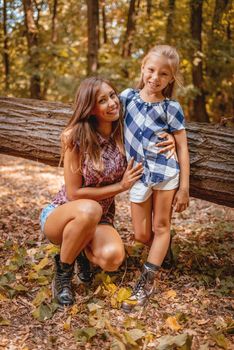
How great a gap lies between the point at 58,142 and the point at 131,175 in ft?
3.11

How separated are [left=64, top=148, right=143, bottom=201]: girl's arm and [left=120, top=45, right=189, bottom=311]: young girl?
3.5 inches

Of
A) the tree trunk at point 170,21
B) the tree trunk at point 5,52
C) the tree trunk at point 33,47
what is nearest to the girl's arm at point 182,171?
the tree trunk at point 170,21

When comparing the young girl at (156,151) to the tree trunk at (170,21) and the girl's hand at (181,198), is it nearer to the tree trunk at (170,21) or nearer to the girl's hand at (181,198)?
the girl's hand at (181,198)

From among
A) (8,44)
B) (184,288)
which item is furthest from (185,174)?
(8,44)

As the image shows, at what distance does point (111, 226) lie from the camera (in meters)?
2.79

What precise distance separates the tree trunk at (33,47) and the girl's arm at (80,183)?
6.66 m

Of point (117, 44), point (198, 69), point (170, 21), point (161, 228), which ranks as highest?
point (170, 21)

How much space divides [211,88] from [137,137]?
7806 millimetres

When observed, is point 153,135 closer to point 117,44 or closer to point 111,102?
point 111,102

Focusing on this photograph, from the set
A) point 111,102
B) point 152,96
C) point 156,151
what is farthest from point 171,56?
point 156,151

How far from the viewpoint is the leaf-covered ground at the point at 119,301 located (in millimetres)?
2240

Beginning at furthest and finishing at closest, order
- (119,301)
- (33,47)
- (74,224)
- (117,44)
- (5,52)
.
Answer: (5,52), (117,44), (33,47), (119,301), (74,224)

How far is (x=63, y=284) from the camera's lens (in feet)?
8.67

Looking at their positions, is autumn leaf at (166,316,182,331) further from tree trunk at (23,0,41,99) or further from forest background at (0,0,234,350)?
tree trunk at (23,0,41,99)
